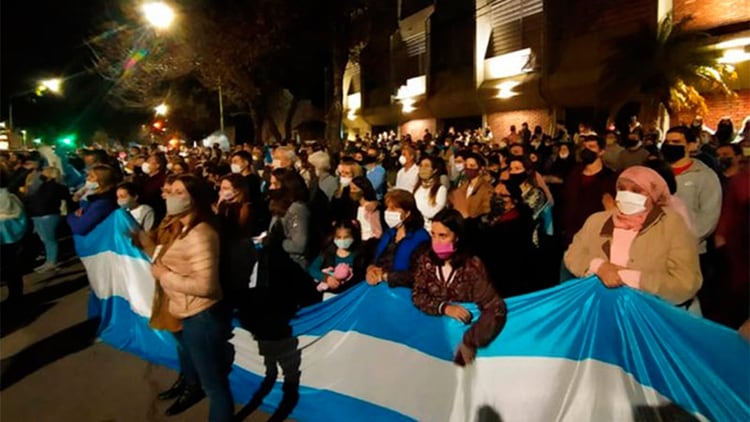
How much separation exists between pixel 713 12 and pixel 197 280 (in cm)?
1514

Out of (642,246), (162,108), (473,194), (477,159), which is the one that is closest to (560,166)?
(477,159)

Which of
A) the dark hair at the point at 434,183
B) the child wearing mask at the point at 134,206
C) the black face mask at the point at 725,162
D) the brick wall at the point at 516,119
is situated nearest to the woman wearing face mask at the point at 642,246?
the dark hair at the point at 434,183

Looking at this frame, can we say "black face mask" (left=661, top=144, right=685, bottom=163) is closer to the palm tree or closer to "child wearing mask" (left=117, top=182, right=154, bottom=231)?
"child wearing mask" (left=117, top=182, right=154, bottom=231)

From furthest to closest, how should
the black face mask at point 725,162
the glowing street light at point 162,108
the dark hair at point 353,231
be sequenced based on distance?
1. the glowing street light at point 162,108
2. the black face mask at point 725,162
3. the dark hair at point 353,231

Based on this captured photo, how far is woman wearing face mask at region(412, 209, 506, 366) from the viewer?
3432mm

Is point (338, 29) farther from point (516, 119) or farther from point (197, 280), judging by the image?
point (197, 280)

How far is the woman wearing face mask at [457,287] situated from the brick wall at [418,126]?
2362 centimetres

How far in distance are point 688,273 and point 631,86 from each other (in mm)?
12768

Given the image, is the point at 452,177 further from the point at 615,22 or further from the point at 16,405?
the point at 615,22

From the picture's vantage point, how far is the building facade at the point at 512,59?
1420 cm

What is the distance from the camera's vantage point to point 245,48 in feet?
63.8

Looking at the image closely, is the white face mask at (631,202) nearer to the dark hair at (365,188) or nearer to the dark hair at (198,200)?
the dark hair at (198,200)

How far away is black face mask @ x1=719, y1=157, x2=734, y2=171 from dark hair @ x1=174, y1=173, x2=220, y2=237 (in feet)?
19.7

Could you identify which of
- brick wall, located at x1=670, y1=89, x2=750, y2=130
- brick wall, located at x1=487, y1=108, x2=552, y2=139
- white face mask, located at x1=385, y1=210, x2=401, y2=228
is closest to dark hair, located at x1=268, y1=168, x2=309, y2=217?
white face mask, located at x1=385, y1=210, x2=401, y2=228
